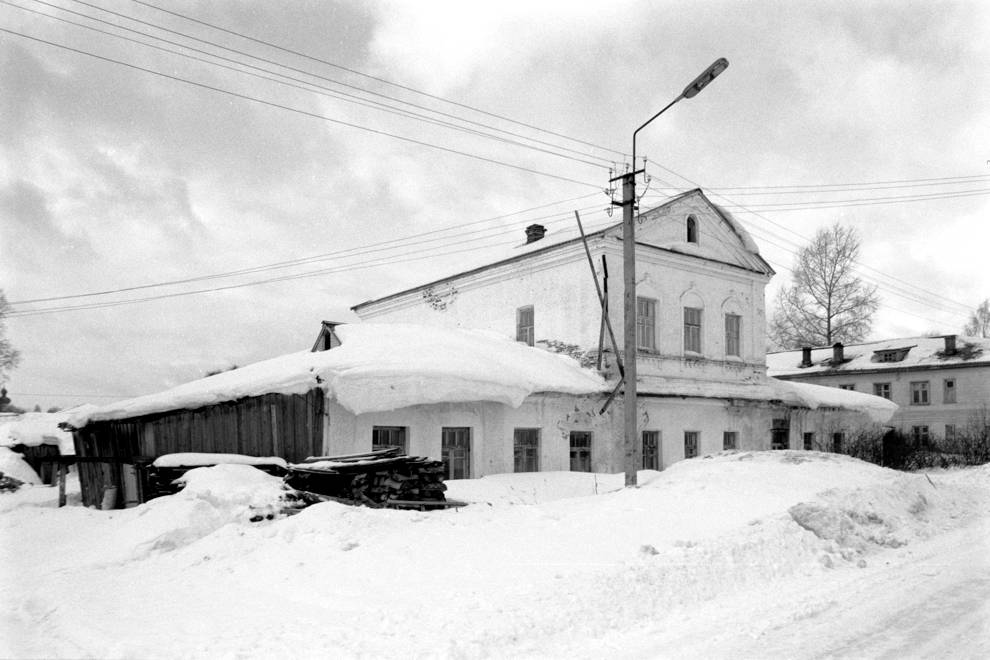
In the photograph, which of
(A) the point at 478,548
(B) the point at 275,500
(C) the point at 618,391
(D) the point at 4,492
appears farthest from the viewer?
(C) the point at 618,391

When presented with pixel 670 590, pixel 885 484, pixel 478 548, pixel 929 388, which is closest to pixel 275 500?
pixel 478 548

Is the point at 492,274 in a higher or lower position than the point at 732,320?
higher

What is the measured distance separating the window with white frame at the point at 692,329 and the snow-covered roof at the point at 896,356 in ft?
79.8

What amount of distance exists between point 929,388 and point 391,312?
106 ft

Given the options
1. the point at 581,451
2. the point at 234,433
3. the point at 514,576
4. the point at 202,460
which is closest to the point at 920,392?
the point at 581,451

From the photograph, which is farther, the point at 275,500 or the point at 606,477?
the point at 606,477

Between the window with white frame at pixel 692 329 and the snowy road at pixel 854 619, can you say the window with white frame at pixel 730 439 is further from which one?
the snowy road at pixel 854 619

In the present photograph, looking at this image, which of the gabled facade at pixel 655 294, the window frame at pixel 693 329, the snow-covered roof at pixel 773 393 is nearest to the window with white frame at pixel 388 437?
the gabled facade at pixel 655 294

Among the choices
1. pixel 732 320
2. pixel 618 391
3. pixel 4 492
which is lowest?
pixel 4 492

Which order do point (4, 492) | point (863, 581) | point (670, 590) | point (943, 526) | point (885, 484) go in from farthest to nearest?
point (4, 492), point (885, 484), point (943, 526), point (863, 581), point (670, 590)

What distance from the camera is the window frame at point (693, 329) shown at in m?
23.6

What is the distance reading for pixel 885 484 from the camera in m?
12.3

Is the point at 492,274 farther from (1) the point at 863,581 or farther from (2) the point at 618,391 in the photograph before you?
(1) the point at 863,581

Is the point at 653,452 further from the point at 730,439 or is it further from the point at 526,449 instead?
the point at 526,449
